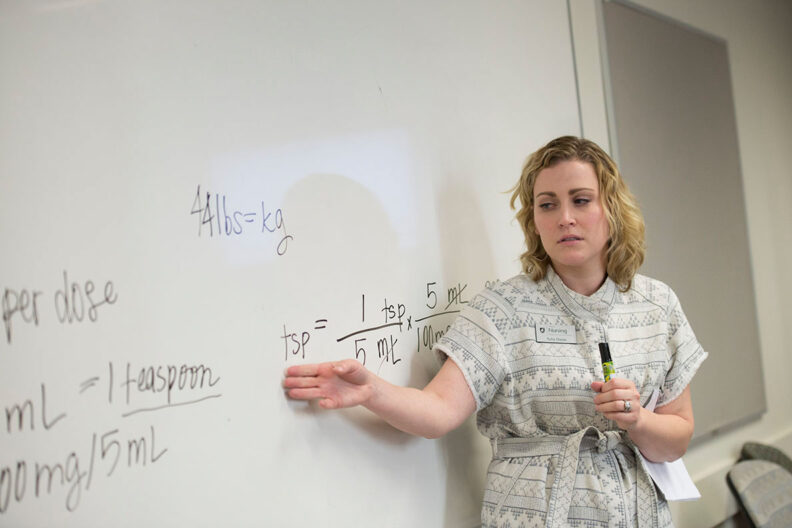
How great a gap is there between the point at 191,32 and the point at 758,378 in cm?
235

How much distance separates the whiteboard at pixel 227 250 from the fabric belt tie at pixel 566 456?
138 mm

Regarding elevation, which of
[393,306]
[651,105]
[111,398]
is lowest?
[111,398]

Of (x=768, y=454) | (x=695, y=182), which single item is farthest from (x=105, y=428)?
(x=768, y=454)

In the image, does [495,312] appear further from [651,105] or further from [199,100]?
[651,105]

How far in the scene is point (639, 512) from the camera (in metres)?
1.32

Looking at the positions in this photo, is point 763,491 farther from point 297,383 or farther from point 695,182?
point 297,383

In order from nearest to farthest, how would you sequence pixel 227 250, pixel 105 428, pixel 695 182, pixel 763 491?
1. pixel 105 428
2. pixel 227 250
3. pixel 763 491
4. pixel 695 182

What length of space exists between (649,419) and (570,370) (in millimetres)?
179

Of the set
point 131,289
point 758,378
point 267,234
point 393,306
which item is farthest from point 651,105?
point 131,289

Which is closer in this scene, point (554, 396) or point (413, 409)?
point (413, 409)

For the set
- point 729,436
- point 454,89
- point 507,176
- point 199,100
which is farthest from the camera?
point 729,436

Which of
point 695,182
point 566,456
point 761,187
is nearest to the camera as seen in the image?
point 566,456

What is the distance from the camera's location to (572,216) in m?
1.36

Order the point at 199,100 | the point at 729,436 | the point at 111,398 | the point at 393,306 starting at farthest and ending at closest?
the point at 729,436 → the point at 393,306 → the point at 199,100 → the point at 111,398
